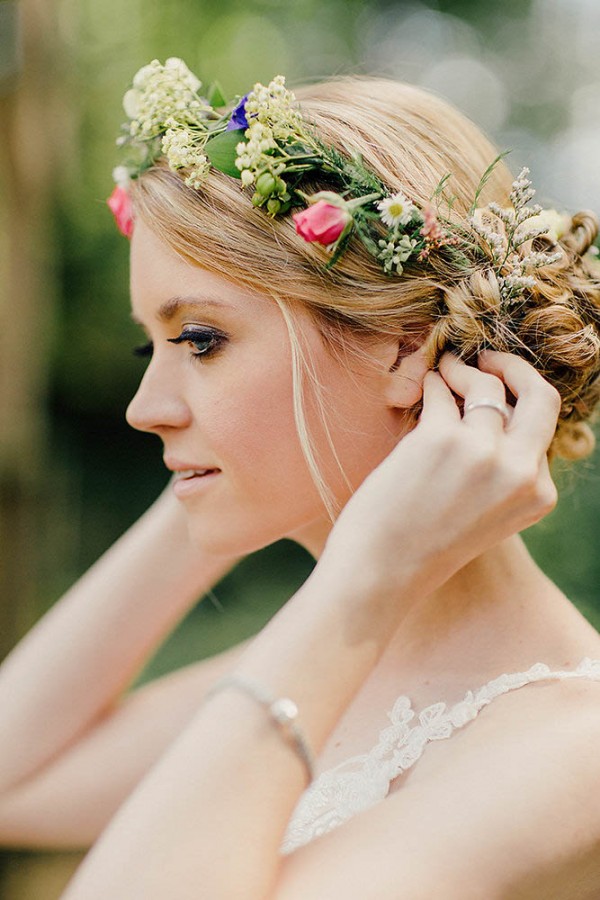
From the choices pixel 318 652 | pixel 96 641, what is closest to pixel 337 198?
pixel 318 652

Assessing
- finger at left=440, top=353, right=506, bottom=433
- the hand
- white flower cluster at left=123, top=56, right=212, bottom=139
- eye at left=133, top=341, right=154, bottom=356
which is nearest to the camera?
the hand

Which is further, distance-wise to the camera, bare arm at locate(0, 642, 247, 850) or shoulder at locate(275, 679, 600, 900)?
bare arm at locate(0, 642, 247, 850)

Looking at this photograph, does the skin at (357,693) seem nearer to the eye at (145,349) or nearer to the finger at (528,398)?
the finger at (528,398)

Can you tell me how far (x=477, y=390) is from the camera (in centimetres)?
135

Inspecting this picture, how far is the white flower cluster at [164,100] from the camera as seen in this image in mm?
1661

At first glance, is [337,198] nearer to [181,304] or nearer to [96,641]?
[181,304]

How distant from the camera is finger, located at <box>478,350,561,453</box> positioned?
1.26 metres

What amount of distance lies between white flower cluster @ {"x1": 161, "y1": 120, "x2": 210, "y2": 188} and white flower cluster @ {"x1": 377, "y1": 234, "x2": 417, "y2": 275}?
0.35 meters

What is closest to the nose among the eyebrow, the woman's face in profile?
the woman's face in profile

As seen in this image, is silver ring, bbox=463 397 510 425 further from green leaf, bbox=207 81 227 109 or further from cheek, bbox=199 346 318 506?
green leaf, bbox=207 81 227 109

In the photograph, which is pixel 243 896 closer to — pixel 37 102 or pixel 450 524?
pixel 450 524

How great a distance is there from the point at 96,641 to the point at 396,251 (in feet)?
3.74

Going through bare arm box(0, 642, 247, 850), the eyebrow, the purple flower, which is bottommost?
bare arm box(0, 642, 247, 850)

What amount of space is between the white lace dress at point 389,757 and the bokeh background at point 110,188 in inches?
96.9
